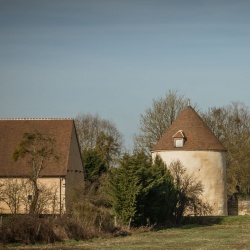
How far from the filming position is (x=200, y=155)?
48031 mm

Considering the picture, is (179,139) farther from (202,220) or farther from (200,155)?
(202,220)

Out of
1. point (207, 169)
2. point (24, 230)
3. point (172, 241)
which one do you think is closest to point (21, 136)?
point (207, 169)

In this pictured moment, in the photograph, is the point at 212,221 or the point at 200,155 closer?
the point at 212,221

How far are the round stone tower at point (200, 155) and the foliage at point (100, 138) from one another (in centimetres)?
2409

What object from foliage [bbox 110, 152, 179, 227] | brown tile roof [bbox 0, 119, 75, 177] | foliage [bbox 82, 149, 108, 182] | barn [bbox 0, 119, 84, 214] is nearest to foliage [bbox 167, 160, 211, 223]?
foliage [bbox 110, 152, 179, 227]

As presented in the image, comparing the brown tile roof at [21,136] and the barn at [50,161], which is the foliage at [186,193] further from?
the brown tile roof at [21,136]

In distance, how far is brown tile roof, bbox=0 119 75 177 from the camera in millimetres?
49125

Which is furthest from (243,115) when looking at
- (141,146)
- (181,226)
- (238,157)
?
(181,226)

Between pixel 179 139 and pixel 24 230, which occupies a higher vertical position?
pixel 179 139

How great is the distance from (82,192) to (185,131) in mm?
11723

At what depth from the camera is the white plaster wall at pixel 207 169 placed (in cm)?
4781

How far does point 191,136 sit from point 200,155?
60.5 inches

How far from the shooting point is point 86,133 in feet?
248

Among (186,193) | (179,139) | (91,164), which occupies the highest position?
(179,139)
